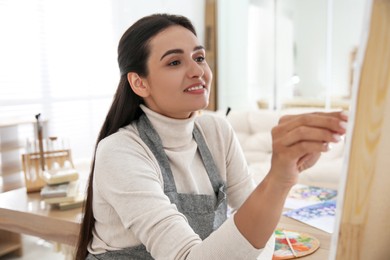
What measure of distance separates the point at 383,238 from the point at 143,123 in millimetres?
770

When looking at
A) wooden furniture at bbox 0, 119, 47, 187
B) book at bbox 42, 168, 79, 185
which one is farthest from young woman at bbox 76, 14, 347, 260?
wooden furniture at bbox 0, 119, 47, 187

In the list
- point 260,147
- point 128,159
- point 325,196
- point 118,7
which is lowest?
point 260,147

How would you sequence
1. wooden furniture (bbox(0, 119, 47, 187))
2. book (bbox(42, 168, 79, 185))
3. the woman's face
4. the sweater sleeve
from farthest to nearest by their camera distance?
1. wooden furniture (bbox(0, 119, 47, 187))
2. book (bbox(42, 168, 79, 185))
3. the woman's face
4. the sweater sleeve

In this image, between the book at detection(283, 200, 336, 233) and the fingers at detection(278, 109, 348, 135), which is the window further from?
the fingers at detection(278, 109, 348, 135)

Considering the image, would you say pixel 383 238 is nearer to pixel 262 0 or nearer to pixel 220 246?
pixel 220 246

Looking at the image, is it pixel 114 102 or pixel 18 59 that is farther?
pixel 18 59

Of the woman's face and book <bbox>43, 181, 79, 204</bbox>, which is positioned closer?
the woman's face

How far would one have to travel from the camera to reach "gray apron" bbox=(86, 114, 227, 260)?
1.05 metres

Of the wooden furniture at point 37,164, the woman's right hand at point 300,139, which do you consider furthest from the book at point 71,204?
the woman's right hand at point 300,139

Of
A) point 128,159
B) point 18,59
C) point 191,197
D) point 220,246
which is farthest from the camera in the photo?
point 18,59

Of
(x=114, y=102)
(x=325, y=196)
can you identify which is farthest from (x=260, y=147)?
(x=114, y=102)

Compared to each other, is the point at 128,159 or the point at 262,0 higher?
the point at 262,0

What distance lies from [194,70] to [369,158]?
2.42 ft

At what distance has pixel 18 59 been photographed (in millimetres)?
3518
